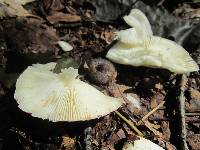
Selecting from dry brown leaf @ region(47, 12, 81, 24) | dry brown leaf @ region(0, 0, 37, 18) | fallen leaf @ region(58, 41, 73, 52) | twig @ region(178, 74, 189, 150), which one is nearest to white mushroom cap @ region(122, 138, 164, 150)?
twig @ region(178, 74, 189, 150)

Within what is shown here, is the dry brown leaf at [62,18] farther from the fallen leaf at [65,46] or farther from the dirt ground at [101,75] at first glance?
the fallen leaf at [65,46]

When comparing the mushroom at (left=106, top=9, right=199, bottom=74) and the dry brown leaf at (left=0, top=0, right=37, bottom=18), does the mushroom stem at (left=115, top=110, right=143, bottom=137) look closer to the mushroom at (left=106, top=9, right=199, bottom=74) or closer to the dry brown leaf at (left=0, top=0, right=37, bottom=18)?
the mushroom at (left=106, top=9, right=199, bottom=74)

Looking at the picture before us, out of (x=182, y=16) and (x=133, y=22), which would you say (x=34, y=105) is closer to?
(x=133, y=22)

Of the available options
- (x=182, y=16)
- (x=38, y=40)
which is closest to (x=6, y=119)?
(x=38, y=40)

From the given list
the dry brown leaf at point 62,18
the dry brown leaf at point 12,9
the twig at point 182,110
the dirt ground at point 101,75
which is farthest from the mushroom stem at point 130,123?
the dry brown leaf at point 12,9

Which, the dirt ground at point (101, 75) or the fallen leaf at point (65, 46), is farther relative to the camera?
the fallen leaf at point (65, 46)

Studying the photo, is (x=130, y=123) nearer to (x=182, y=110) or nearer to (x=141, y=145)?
(x=141, y=145)

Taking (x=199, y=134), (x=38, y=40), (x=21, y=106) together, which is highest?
(x=38, y=40)
